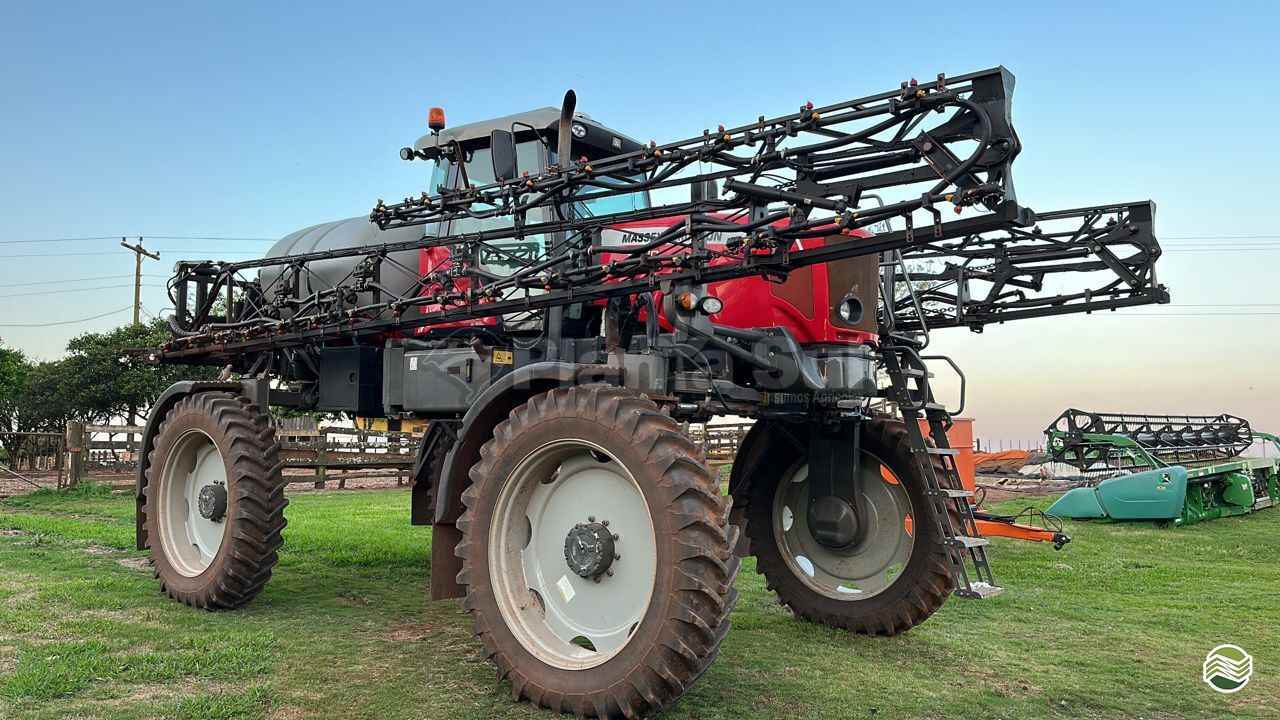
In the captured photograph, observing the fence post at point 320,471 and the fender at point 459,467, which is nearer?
the fender at point 459,467

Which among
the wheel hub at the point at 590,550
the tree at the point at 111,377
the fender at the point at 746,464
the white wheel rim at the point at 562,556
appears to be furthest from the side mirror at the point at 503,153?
the tree at the point at 111,377

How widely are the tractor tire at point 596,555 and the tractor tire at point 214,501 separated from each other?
281 centimetres

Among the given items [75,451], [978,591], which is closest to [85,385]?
[75,451]

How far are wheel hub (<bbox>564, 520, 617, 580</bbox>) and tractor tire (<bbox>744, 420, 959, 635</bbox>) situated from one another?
2.41m

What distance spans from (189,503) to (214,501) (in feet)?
2.54

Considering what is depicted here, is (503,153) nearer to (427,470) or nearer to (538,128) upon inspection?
(538,128)

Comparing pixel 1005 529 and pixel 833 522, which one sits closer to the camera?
pixel 833 522

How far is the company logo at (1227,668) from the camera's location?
555 cm

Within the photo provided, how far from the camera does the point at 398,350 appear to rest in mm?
7254

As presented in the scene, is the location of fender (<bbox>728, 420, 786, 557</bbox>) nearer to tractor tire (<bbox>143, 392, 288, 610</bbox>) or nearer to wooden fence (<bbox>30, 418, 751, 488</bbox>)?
tractor tire (<bbox>143, 392, 288, 610</bbox>)

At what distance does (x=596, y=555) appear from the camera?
4.94 metres

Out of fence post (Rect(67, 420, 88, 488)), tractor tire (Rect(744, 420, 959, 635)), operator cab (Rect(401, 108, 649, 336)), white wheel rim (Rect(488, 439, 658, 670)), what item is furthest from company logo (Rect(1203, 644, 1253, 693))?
fence post (Rect(67, 420, 88, 488))

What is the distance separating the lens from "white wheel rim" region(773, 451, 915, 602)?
22.2 ft

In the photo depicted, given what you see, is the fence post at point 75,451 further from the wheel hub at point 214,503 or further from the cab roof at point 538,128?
the cab roof at point 538,128
